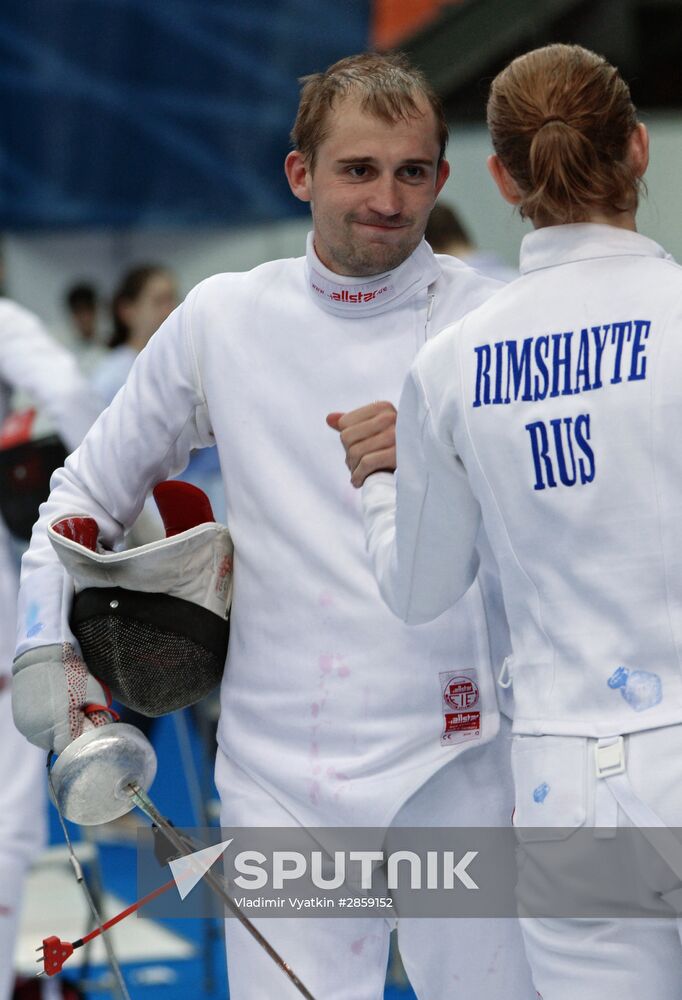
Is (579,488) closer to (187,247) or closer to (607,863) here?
(607,863)

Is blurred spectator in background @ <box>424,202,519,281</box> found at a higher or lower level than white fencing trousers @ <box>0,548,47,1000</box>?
higher

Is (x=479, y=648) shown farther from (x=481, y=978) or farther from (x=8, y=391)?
(x=8, y=391)

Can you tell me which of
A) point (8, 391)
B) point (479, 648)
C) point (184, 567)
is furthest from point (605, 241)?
point (8, 391)

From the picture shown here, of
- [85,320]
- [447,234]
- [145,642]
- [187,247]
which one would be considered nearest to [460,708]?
[145,642]

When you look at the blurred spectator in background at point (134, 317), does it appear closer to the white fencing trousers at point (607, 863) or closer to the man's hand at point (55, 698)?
the man's hand at point (55, 698)

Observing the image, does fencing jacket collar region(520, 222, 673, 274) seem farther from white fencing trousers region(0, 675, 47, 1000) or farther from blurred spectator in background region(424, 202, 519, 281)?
blurred spectator in background region(424, 202, 519, 281)

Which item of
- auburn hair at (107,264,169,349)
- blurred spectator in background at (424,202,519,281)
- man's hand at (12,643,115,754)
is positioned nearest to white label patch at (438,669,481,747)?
man's hand at (12,643,115,754)

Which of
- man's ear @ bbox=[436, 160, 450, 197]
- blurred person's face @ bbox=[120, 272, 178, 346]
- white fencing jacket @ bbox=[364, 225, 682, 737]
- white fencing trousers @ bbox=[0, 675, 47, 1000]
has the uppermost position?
blurred person's face @ bbox=[120, 272, 178, 346]

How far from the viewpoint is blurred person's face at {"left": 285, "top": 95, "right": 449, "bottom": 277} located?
213 centimetres

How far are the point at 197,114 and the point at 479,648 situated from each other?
7.99 metres

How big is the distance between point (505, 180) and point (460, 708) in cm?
75

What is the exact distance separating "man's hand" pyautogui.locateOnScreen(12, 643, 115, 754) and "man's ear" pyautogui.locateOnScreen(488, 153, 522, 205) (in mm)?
923

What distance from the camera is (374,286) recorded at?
2197 millimetres

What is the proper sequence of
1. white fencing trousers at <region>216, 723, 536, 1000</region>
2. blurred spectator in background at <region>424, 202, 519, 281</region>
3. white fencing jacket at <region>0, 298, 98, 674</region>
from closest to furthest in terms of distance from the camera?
white fencing trousers at <region>216, 723, 536, 1000</region> < white fencing jacket at <region>0, 298, 98, 674</region> < blurred spectator in background at <region>424, 202, 519, 281</region>
